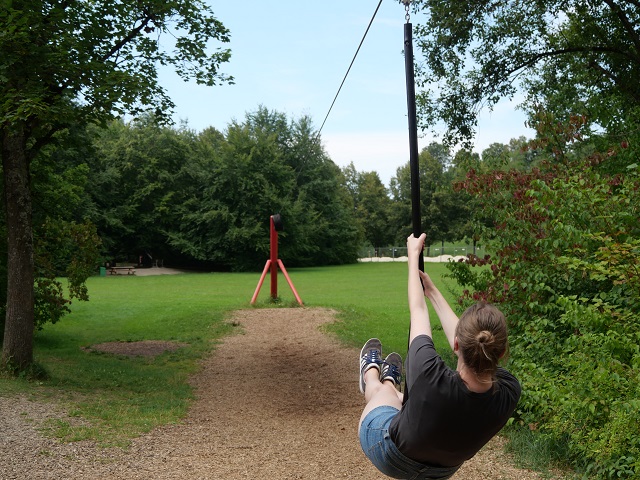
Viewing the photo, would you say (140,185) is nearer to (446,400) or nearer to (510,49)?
(510,49)

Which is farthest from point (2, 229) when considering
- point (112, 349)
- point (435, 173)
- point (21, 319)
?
point (435, 173)

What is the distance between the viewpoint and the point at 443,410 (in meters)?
2.56

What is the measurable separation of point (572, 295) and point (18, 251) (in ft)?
23.2

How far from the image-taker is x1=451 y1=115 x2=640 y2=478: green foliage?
478 centimetres

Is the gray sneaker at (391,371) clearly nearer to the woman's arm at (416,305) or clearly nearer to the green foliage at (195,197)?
the woman's arm at (416,305)

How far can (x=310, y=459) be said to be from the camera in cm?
613

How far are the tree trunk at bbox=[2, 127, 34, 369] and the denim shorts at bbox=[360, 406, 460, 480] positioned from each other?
7378 millimetres

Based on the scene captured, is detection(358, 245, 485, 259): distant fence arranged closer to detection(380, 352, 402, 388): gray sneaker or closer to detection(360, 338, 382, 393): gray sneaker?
detection(360, 338, 382, 393): gray sneaker

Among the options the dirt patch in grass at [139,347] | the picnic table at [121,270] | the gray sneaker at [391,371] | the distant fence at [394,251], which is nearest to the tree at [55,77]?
the dirt patch in grass at [139,347]

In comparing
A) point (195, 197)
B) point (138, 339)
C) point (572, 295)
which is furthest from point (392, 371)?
point (195, 197)

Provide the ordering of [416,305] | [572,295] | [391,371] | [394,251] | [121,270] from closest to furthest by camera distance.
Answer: [416,305] < [391,371] < [572,295] < [121,270] < [394,251]

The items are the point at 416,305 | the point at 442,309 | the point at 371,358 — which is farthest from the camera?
the point at 371,358

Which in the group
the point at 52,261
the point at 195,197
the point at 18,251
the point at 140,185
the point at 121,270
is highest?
the point at 140,185

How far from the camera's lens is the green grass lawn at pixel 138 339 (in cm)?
760
